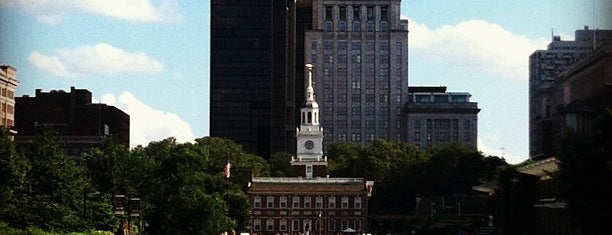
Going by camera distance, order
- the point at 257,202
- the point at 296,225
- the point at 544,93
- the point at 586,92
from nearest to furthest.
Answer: the point at 586,92, the point at 544,93, the point at 257,202, the point at 296,225

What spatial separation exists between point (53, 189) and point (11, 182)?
24.9 ft

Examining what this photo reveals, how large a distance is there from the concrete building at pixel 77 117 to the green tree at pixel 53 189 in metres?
78.9

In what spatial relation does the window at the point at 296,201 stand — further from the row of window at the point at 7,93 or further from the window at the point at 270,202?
the row of window at the point at 7,93

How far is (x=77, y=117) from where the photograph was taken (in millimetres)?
180125

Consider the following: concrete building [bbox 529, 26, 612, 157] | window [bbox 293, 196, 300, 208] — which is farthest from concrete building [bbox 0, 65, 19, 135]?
window [bbox 293, 196, 300, 208]

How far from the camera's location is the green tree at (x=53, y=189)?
82812 mm

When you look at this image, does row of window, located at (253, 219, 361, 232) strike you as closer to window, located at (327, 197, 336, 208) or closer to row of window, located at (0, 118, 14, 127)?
window, located at (327, 197, 336, 208)

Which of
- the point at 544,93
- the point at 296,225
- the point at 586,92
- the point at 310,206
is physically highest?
the point at 544,93

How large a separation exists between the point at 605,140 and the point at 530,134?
66936 millimetres

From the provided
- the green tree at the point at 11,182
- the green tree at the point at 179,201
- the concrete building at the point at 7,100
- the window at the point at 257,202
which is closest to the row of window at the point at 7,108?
the concrete building at the point at 7,100

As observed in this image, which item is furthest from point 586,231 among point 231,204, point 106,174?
point 231,204

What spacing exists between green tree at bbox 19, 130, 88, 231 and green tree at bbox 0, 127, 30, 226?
78 cm

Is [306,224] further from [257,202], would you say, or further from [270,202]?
A: [257,202]

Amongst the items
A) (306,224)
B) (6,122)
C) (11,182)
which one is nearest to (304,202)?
(306,224)
